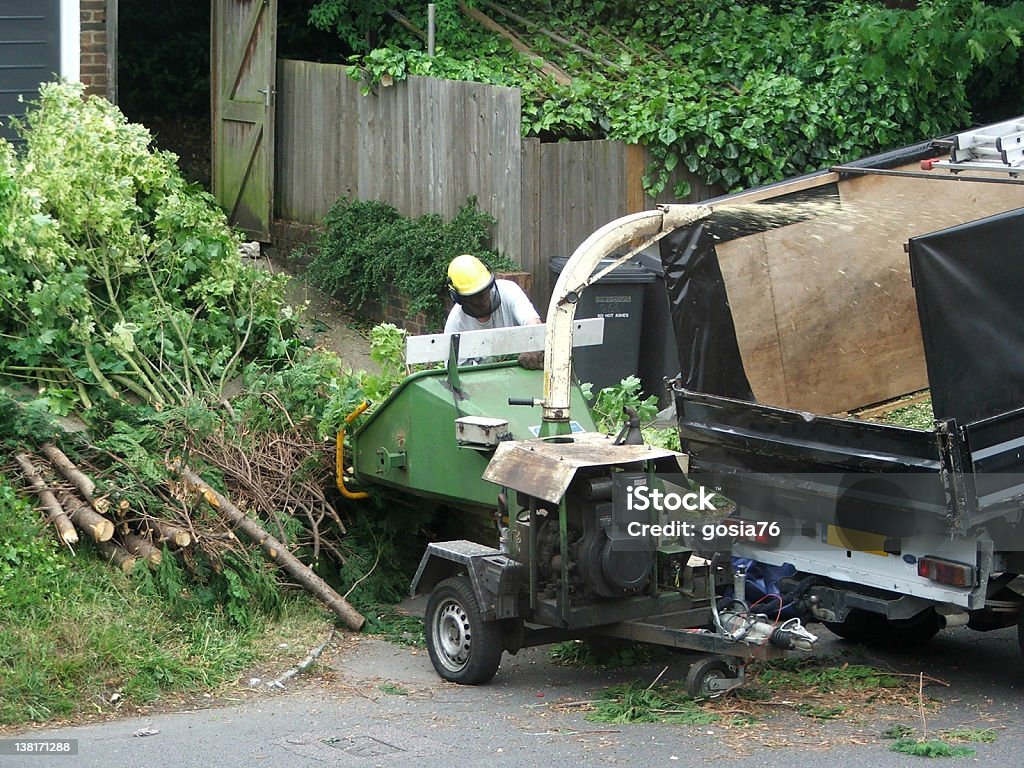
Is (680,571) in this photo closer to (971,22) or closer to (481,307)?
(481,307)

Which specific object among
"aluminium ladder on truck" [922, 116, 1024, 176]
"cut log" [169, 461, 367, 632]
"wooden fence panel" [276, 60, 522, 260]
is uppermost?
"wooden fence panel" [276, 60, 522, 260]

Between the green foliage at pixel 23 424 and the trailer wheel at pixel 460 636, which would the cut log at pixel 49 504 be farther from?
the trailer wheel at pixel 460 636

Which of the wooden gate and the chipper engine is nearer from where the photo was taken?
the chipper engine

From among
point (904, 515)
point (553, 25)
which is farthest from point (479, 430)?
point (553, 25)

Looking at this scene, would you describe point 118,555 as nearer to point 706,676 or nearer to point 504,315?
point 504,315

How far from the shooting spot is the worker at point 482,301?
7891 mm

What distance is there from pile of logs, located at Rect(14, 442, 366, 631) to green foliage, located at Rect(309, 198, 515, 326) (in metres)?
4.81

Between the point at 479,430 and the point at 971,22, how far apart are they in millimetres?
7144

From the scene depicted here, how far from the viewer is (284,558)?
7.28 m

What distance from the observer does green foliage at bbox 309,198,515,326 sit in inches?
471

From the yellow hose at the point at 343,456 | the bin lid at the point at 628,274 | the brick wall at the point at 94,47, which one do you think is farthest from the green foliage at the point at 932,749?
the brick wall at the point at 94,47

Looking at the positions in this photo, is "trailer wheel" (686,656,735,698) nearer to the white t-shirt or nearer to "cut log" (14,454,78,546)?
the white t-shirt

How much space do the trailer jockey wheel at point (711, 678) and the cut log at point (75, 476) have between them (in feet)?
10.4

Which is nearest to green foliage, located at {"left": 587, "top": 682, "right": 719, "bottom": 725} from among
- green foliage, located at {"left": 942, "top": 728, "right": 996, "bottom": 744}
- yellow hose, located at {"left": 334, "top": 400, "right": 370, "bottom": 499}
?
green foliage, located at {"left": 942, "top": 728, "right": 996, "bottom": 744}
